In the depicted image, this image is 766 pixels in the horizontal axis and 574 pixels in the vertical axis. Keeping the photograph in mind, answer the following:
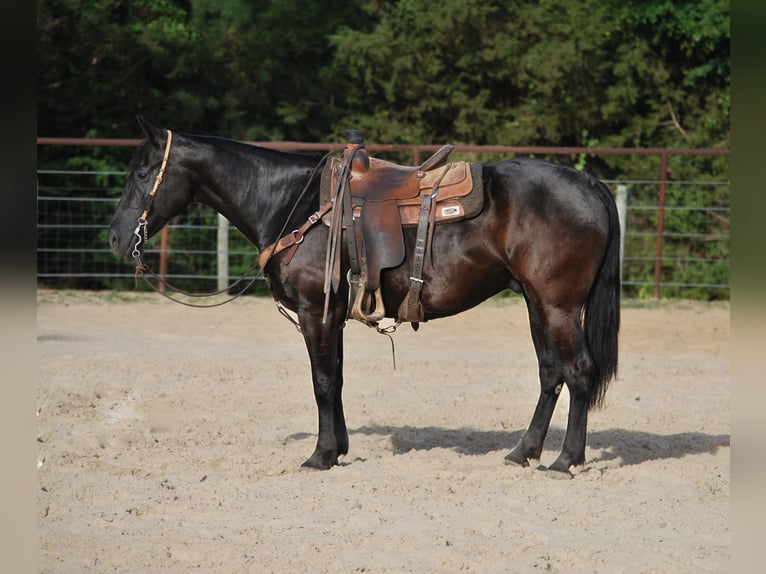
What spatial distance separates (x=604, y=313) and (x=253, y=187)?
6.31ft

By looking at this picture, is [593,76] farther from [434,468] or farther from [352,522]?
[352,522]

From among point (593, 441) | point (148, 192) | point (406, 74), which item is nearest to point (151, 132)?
point (148, 192)

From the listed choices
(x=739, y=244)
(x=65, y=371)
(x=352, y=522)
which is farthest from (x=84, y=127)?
(x=739, y=244)

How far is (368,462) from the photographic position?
488 cm

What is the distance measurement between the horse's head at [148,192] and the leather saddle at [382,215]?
0.79 m

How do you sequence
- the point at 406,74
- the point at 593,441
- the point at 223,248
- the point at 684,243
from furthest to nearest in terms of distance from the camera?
the point at 406,74 < the point at 684,243 < the point at 223,248 < the point at 593,441

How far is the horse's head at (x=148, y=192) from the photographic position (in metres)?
4.70

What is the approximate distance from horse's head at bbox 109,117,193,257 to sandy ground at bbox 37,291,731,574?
1.20m

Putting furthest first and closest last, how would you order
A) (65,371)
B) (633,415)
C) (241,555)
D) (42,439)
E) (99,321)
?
(99,321) < (65,371) < (633,415) < (42,439) < (241,555)

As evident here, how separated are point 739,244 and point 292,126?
13363 millimetres

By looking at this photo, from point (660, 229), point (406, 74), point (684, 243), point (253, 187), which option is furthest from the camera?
point (406, 74)

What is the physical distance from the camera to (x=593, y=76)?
13.2 meters

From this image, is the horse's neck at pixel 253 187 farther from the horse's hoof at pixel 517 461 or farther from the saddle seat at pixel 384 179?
the horse's hoof at pixel 517 461

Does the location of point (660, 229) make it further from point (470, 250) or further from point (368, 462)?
point (368, 462)
